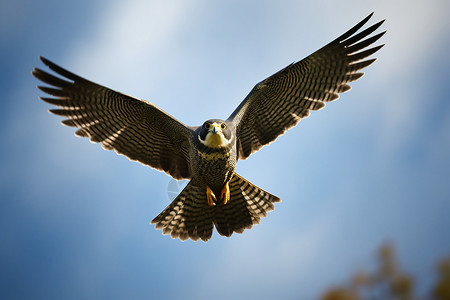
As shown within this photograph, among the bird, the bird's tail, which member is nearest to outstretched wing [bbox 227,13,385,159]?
the bird

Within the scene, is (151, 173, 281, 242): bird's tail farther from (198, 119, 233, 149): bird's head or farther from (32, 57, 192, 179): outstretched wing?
(198, 119, 233, 149): bird's head

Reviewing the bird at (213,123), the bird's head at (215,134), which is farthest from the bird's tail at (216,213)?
the bird's head at (215,134)

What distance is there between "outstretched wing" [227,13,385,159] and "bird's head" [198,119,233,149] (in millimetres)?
713

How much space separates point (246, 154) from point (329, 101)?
1.70 m

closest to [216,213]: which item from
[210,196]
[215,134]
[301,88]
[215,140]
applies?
[210,196]

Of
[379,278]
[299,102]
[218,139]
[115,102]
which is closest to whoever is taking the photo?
[379,278]

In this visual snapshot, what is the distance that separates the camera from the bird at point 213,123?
23.2 feet

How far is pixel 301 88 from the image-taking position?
307 inches

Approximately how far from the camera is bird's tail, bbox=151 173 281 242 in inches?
313

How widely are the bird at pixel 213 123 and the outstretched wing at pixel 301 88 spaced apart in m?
0.02

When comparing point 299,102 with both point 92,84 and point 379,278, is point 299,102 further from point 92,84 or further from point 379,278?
point 379,278

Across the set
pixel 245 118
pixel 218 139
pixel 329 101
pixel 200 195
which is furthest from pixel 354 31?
pixel 200 195

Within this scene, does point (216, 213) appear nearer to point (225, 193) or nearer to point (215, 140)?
point (225, 193)

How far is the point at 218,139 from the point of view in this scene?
6.66m
